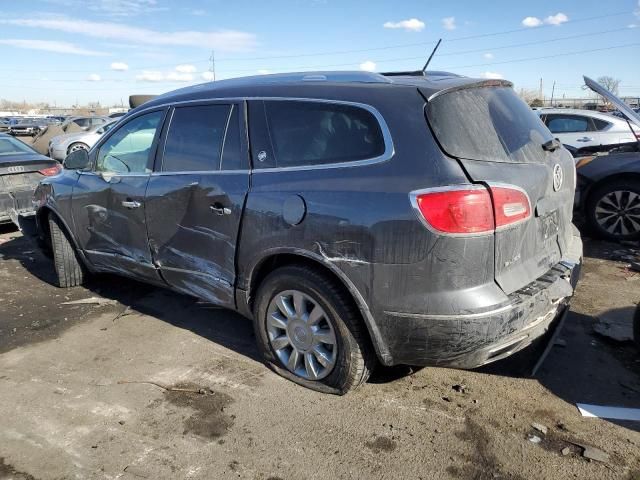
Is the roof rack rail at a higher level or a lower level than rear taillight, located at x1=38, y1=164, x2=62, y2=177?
higher

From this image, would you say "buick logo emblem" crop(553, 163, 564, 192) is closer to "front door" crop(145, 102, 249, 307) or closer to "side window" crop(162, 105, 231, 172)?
"front door" crop(145, 102, 249, 307)

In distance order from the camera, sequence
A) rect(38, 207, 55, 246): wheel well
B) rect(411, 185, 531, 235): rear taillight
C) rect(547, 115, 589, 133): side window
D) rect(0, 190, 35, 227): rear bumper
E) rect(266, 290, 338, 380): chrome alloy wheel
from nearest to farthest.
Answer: rect(411, 185, 531, 235): rear taillight < rect(266, 290, 338, 380): chrome alloy wheel < rect(38, 207, 55, 246): wheel well < rect(0, 190, 35, 227): rear bumper < rect(547, 115, 589, 133): side window

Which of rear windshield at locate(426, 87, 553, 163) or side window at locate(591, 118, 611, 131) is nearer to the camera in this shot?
rear windshield at locate(426, 87, 553, 163)

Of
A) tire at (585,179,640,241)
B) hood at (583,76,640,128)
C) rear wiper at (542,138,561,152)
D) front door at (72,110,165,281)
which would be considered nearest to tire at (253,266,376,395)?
front door at (72,110,165,281)

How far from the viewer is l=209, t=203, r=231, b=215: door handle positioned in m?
3.33

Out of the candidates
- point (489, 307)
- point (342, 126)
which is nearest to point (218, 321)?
point (342, 126)

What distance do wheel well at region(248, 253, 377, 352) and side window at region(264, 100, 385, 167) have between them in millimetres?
560

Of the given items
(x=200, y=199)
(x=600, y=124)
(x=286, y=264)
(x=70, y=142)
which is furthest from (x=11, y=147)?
(x=600, y=124)

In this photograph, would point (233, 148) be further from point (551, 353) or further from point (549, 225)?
point (551, 353)

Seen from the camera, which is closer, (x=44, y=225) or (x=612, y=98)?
(x=612, y=98)

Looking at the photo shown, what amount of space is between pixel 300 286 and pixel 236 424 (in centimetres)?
86

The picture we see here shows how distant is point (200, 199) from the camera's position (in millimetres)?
3520

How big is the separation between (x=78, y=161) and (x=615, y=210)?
6.28 m

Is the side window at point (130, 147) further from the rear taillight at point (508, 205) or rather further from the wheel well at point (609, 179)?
the wheel well at point (609, 179)
